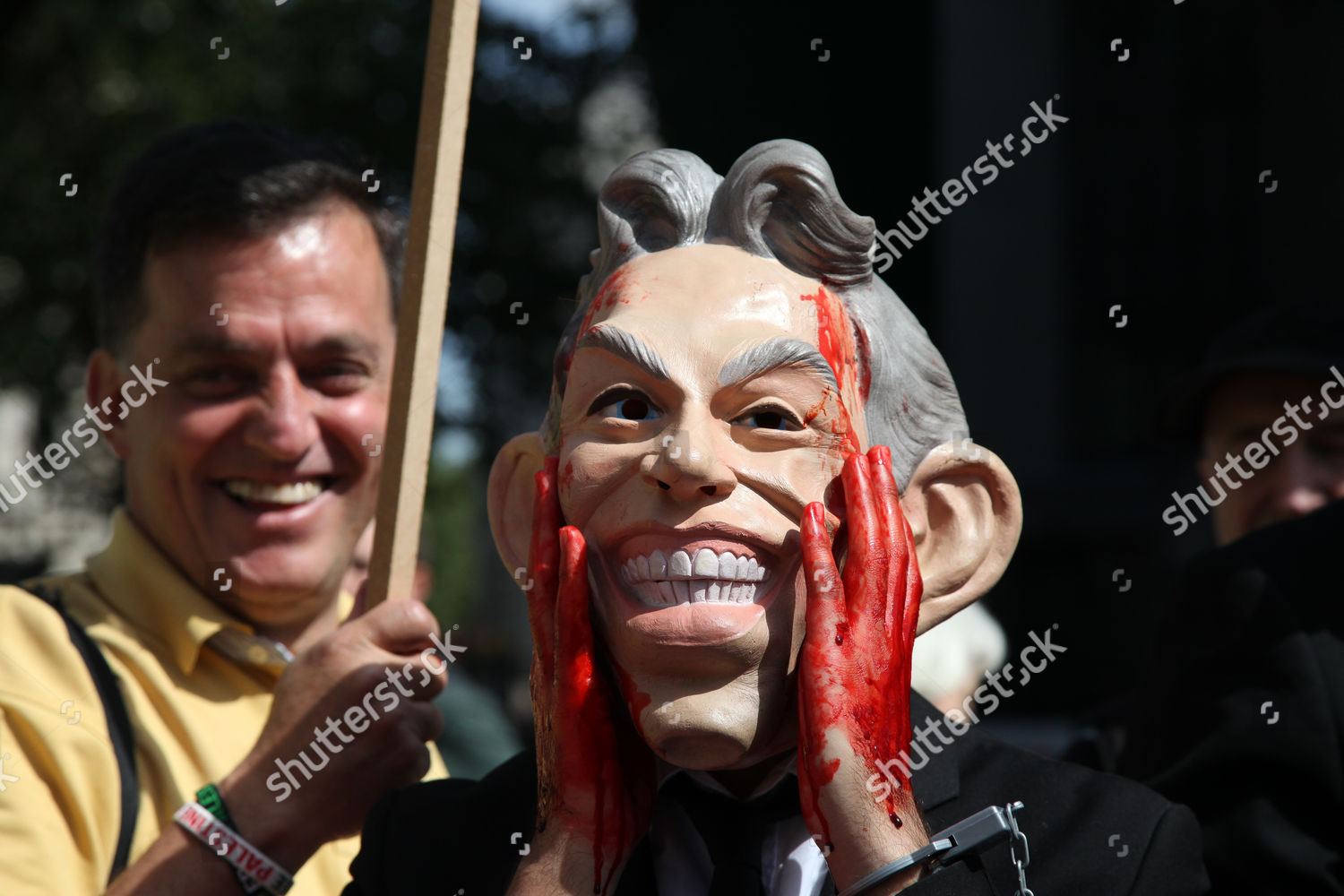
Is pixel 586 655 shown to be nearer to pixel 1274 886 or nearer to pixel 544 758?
pixel 544 758

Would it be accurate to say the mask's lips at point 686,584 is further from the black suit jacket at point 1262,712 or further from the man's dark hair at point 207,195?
the man's dark hair at point 207,195

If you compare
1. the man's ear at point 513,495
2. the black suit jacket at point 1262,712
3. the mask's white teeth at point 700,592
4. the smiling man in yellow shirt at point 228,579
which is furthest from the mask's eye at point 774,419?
the black suit jacket at point 1262,712

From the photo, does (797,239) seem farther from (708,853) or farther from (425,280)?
(708,853)

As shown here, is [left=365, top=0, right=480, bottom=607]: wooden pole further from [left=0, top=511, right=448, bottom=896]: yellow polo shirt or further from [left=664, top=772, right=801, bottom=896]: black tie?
[left=664, top=772, right=801, bottom=896]: black tie

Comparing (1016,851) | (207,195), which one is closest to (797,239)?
(1016,851)

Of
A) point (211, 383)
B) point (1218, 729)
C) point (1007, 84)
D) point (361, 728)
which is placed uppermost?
point (1007, 84)

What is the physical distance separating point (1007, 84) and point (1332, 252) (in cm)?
236

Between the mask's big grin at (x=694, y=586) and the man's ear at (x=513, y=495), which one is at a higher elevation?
the man's ear at (x=513, y=495)

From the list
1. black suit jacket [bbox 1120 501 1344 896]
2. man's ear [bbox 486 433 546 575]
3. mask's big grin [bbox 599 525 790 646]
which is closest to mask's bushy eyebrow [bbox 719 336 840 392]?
mask's big grin [bbox 599 525 790 646]

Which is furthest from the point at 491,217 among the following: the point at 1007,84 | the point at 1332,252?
the point at 1332,252

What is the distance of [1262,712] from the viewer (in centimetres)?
260

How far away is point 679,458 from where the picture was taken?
6.54ft

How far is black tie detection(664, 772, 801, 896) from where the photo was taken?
80.2 inches

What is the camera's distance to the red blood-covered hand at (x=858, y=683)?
191 centimetres
